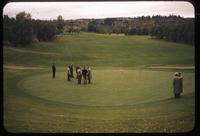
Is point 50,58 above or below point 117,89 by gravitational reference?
above

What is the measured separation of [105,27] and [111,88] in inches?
28.6

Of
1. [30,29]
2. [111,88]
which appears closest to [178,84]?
[111,88]

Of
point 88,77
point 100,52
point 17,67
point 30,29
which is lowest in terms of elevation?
point 88,77

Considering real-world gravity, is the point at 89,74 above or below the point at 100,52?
below

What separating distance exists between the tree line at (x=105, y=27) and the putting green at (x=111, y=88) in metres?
0.46

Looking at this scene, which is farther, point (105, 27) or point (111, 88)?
point (105, 27)

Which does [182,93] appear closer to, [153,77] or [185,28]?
[153,77]

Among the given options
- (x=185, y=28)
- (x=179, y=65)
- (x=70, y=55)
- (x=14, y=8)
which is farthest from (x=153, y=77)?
(x=14, y=8)

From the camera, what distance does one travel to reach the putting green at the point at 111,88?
4242mm

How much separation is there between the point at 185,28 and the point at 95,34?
1.03 m

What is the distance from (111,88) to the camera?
4.24m

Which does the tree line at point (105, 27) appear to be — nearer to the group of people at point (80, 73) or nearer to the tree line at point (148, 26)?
the tree line at point (148, 26)

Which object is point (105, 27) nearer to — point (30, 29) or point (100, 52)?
point (100, 52)

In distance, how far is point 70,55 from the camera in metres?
4.30
